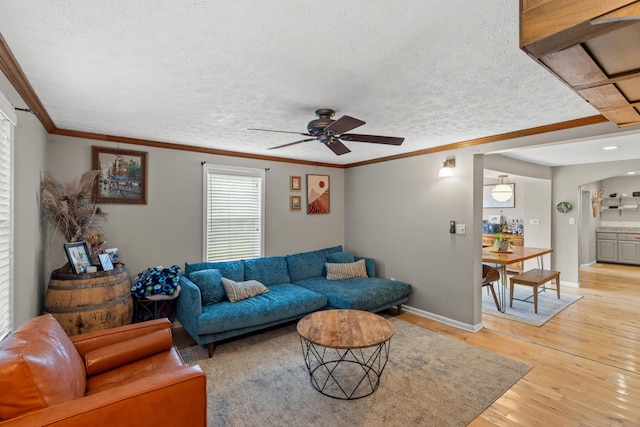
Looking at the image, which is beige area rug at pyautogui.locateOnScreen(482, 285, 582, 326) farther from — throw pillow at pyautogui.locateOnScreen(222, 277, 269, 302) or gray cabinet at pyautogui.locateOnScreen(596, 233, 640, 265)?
gray cabinet at pyautogui.locateOnScreen(596, 233, 640, 265)

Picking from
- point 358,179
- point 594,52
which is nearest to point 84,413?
point 594,52

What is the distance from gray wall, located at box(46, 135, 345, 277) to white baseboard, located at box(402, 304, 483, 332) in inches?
78.9

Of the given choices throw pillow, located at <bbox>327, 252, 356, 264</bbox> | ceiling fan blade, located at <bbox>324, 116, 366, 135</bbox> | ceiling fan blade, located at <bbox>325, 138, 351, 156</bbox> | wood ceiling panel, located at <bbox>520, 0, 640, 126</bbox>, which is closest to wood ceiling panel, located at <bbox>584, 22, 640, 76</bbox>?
wood ceiling panel, located at <bbox>520, 0, 640, 126</bbox>

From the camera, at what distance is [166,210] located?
384 centimetres

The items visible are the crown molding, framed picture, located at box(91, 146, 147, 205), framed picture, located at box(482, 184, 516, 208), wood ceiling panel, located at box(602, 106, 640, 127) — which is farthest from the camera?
framed picture, located at box(482, 184, 516, 208)

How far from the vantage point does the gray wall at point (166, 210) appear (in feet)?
10.8

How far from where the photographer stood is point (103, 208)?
3.45m

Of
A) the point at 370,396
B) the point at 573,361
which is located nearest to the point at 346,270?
the point at 370,396

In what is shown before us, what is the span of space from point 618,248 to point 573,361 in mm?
6881

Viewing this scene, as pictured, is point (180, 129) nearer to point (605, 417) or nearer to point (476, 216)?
point (476, 216)

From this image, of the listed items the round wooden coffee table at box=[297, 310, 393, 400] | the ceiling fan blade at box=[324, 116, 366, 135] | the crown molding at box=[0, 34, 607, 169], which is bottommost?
the round wooden coffee table at box=[297, 310, 393, 400]

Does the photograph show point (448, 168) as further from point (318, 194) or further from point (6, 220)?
point (6, 220)

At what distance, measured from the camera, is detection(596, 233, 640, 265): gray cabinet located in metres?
7.56

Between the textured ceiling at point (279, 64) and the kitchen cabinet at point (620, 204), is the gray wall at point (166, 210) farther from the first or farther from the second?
the kitchen cabinet at point (620, 204)
